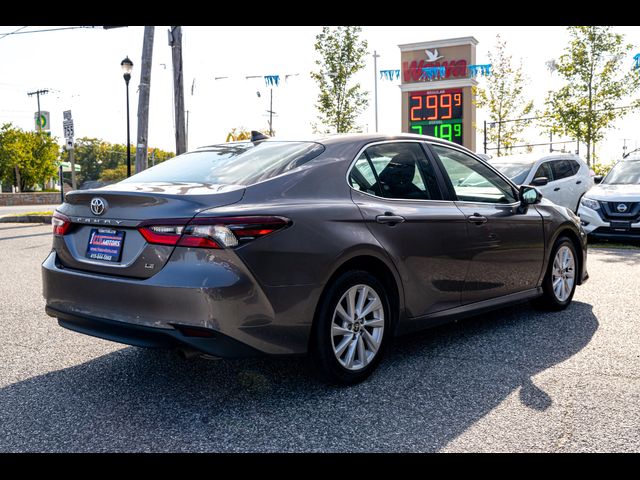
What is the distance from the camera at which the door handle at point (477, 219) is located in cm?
478

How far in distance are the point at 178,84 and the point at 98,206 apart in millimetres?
12251

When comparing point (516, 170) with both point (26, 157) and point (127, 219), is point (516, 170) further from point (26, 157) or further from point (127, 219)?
point (26, 157)

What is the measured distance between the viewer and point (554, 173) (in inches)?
560

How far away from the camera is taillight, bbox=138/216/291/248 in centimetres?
328

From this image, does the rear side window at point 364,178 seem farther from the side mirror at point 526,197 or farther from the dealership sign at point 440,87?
the dealership sign at point 440,87

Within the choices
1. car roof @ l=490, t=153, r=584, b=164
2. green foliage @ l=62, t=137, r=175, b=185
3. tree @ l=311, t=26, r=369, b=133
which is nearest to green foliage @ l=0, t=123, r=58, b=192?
tree @ l=311, t=26, r=369, b=133

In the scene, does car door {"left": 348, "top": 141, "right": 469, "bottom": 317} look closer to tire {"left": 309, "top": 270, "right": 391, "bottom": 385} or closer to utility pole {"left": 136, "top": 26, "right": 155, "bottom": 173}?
tire {"left": 309, "top": 270, "right": 391, "bottom": 385}

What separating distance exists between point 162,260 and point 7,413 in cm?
124

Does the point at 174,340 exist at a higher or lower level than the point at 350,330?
higher

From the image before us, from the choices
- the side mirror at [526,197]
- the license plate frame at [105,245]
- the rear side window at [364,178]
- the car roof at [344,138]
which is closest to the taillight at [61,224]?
the license plate frame at [105,245]

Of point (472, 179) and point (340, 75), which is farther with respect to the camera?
point (340, 75)

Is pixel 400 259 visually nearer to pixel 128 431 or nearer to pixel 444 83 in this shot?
pixel 128 431

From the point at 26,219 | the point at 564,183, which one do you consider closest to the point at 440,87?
the point at 564,183

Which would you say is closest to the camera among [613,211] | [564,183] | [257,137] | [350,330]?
[350,330]
